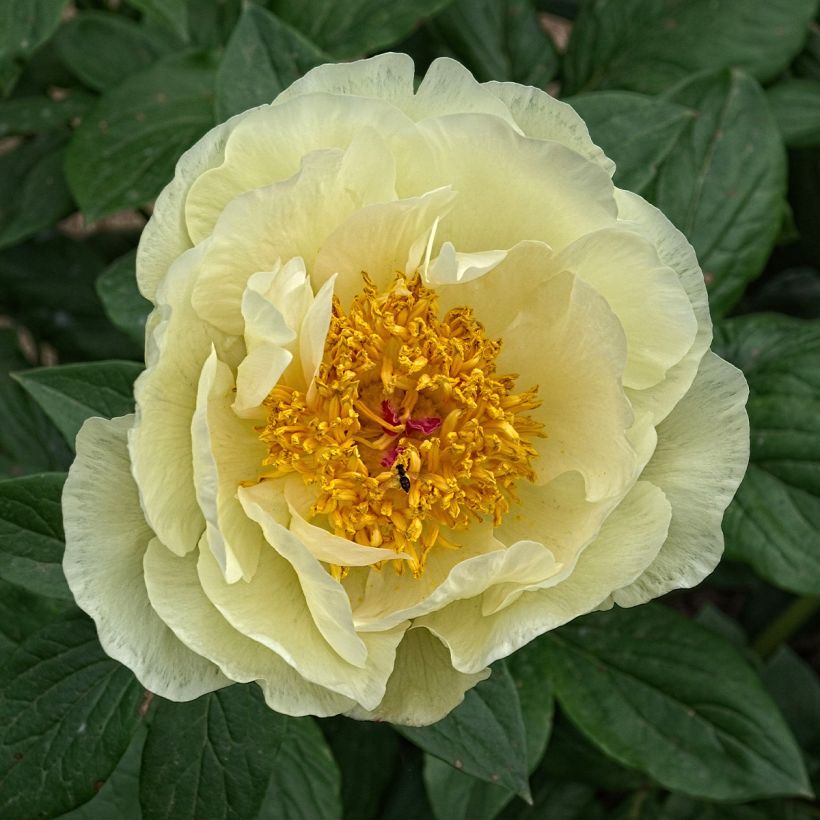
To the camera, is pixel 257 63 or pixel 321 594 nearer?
pixel 321 594

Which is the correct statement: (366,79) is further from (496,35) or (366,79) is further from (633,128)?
(496,35)

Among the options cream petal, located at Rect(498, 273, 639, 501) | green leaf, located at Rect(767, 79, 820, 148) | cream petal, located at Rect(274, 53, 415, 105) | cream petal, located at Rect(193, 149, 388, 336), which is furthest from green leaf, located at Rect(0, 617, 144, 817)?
green leaf, located at Rect(767, 79, 820, 148)

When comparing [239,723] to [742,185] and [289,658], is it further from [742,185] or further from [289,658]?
[742,185]

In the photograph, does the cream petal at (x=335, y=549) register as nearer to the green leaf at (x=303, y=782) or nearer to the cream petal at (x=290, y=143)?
the cream petal at (x=290, y=143)

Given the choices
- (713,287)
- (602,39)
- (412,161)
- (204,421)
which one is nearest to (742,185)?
(713,287)

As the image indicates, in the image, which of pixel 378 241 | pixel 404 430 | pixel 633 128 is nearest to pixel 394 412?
pixel 404 430

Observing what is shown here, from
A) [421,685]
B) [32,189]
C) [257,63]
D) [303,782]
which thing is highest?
[257,63]

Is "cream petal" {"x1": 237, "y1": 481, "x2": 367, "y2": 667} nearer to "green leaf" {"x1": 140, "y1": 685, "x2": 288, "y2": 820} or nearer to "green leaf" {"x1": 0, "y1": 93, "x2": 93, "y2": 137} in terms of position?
"green leaf" {"x1": 140, "y1": 685, "x2": 288, "y2": 820}
